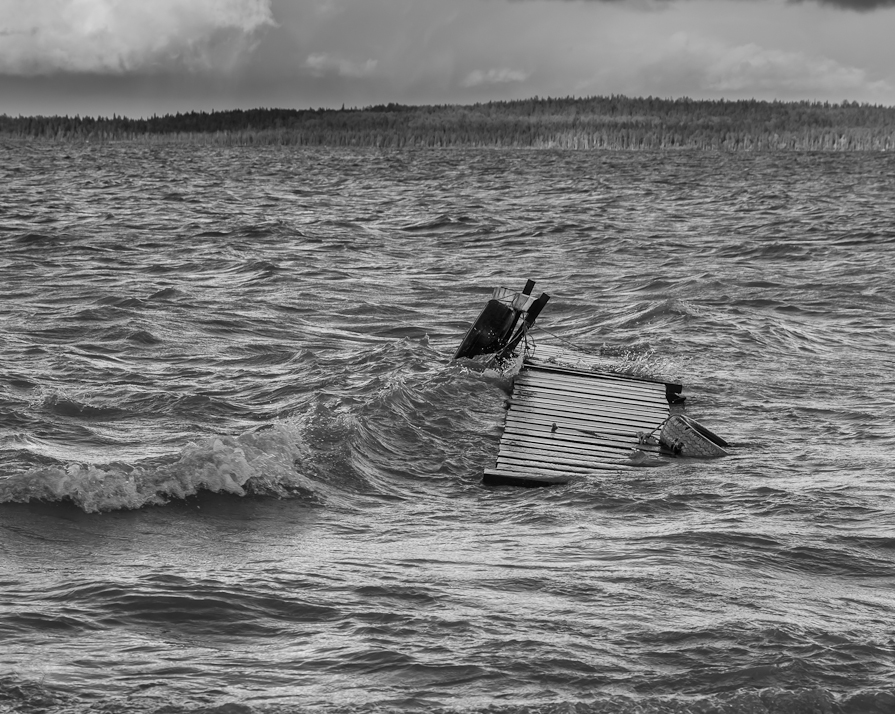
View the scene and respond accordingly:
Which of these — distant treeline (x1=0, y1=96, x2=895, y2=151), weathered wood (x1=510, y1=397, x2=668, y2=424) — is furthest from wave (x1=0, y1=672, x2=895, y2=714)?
distant treeline (x1=0, y1=96, x2=895, y2=151)

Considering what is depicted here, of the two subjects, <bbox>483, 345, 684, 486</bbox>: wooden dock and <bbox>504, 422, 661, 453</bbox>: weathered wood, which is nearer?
<bbox>483, 345, 684, 486</bbox>: wooden dock

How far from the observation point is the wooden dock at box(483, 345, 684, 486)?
889 cm

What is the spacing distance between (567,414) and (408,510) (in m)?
3.01

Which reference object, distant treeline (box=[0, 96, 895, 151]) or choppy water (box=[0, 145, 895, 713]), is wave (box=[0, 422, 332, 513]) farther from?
distant treeline (box=[0, 96, 895, 151])

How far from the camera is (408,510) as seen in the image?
8.02 m

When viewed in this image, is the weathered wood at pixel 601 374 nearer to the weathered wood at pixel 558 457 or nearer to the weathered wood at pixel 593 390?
the weathered wood at pixel 593 390

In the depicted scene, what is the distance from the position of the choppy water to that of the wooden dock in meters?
0.27

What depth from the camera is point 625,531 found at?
288 inches

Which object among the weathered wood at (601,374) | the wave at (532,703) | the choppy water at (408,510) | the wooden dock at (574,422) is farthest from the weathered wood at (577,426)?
the wave at (532,703)

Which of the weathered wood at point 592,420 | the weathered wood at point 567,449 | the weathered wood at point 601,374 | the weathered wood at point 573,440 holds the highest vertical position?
the weathered wood at point 601,374

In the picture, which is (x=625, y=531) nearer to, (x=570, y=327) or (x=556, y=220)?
(x=570, y=327)

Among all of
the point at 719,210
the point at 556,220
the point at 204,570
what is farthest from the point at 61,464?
the point at 719,210

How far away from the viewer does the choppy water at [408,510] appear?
5.18 m

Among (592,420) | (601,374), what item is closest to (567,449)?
(592,420)
